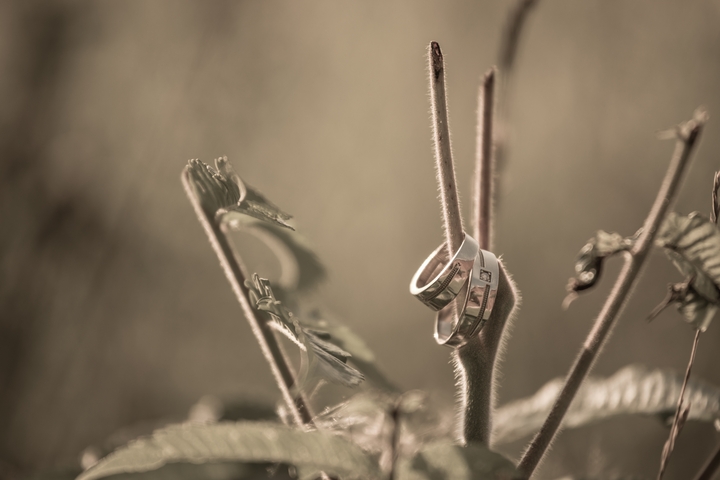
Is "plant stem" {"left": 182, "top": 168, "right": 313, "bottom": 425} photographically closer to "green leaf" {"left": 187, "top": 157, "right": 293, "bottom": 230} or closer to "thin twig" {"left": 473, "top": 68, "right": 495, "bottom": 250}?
"green leaf" {"left": 187, "top": 157, "right": 293, "bottom": 230}

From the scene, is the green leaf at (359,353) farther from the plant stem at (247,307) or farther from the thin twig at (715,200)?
the thin twig at (715,200)

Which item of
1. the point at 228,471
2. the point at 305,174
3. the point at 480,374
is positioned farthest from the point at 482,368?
the point at 305,174

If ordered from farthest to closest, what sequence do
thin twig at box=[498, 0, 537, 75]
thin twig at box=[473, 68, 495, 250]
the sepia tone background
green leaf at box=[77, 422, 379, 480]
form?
1. the sepia tone background
2. thin twig at box=[498, 0, 537, 75]
3. thin twig at box=[473, 68, 495, 250]
4. green leaf at box=[77, 422, 379, 480]

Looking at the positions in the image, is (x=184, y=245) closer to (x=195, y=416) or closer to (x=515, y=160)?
(x=515, y=160)

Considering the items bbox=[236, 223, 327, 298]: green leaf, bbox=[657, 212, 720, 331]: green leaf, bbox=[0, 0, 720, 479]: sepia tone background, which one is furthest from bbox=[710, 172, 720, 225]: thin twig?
bbox=[0, 0, 720, 479]: sepia tone background

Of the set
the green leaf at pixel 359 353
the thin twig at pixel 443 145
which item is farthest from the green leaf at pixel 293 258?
the thin twig at pixel 443 145
